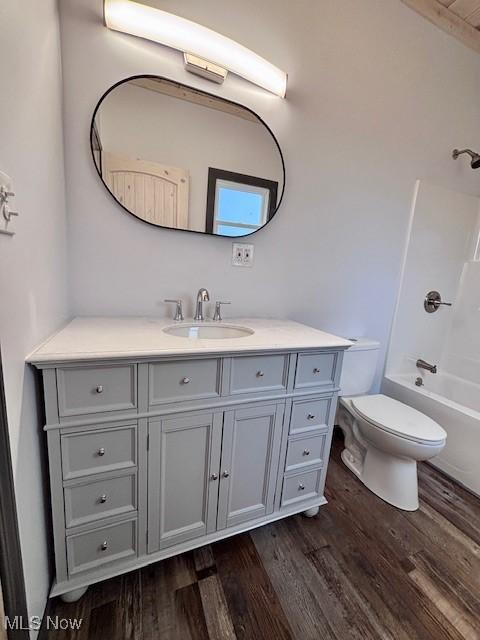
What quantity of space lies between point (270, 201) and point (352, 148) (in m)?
0.65

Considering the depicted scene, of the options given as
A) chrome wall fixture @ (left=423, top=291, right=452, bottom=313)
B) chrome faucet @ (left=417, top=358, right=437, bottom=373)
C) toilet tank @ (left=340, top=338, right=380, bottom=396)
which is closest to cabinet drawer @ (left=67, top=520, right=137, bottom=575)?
toilet tank @ (left=340, top=338, right=380, bottom=396)

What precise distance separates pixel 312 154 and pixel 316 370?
1183 millimetres

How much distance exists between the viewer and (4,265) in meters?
0.61

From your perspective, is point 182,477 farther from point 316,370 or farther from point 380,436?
point 380,436

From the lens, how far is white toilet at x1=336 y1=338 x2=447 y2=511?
1.38 metres

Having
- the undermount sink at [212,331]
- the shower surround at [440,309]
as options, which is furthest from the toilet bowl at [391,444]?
the undermount sink at [212,331]

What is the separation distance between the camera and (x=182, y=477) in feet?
3.38

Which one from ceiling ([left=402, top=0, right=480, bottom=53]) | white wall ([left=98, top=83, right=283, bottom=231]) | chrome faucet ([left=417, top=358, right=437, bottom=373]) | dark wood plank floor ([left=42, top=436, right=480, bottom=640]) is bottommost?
dark wood plank floor ([left=42, top=436, right=480, bottom=640])

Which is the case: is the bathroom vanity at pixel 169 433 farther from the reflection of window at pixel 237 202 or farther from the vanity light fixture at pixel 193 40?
the vanity light fixture at pixel 193 40

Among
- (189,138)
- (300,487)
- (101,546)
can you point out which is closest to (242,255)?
(189,138)

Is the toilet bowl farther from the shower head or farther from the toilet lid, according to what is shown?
the shower head

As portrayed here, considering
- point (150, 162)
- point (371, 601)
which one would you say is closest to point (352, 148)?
point (150, 162)

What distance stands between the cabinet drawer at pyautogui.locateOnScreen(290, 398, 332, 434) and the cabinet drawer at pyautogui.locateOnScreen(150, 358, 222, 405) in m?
0.39

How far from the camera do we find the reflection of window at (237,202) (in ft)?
4.48
